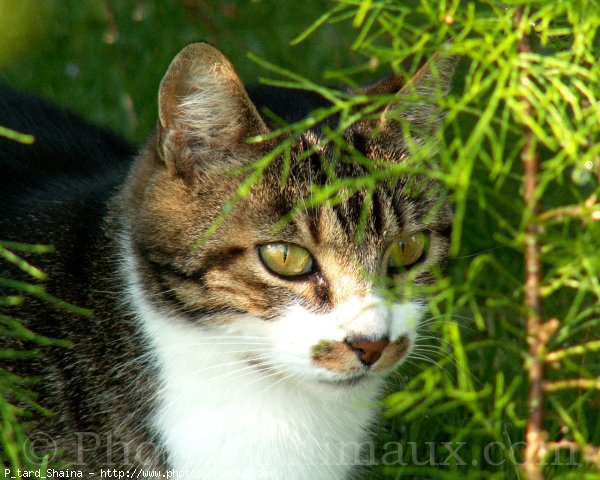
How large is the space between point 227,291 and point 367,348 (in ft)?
1.43

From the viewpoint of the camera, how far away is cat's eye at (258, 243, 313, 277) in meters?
2.51

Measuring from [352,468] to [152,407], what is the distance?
2.22ft

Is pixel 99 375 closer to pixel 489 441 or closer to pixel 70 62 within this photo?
pixel 489 441

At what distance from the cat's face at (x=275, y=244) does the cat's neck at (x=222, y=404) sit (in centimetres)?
4

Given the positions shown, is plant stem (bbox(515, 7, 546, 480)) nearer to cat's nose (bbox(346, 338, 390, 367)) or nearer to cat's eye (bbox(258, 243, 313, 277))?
cat's nose (bbox(346, 338, 390, 367))

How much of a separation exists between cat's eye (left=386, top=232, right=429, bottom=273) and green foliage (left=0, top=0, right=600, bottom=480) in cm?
14

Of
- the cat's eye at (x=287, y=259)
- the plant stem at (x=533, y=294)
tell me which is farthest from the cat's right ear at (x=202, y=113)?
the plant stem at (x=533, y=294)

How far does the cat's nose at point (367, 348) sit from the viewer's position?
2.34 metres

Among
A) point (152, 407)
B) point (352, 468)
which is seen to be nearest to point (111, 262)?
point (152, 407)

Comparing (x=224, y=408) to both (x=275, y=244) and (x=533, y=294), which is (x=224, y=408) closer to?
(x=275, y=244)

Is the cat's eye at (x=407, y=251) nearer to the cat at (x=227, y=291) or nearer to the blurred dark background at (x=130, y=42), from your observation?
the cat at (x=227, y=291)

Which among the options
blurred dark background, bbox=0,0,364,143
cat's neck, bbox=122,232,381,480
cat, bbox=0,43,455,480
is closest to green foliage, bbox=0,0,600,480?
blurred dark background, bbox=0,0,364,143

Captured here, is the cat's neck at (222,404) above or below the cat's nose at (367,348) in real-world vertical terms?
below

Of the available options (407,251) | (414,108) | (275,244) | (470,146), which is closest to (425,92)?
(414,108)
